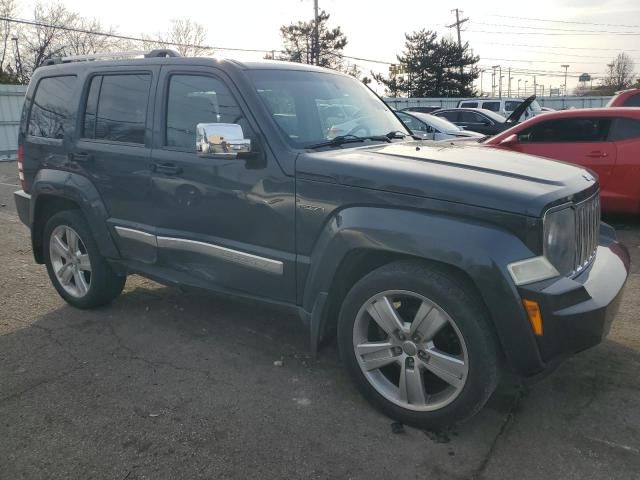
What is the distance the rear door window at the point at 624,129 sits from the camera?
23.0 ft

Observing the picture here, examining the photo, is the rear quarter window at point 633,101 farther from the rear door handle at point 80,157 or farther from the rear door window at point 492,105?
the rear door window at point 492,105

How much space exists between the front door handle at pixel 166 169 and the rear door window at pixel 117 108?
0.90ft

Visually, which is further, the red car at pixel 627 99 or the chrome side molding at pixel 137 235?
the red car at pixel 627 99

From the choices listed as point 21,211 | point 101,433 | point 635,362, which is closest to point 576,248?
point 635,362

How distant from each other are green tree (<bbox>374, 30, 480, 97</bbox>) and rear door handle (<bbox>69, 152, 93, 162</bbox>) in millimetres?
48329

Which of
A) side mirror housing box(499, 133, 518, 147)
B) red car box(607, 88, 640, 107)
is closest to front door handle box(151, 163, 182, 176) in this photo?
side mirror housing box(499, 133, 518, 147)

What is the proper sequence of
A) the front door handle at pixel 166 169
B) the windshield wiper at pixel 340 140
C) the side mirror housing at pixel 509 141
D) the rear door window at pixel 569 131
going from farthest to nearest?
1. the side mirror housing at pixel 509 141
2. the rear door window at pixel 569 131
3. the front door handle at pixel 166 169
4. the windshield wiper at pixel 340 140

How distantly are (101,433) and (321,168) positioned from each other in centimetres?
184

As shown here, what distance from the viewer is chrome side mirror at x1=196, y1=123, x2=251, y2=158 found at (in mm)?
3072

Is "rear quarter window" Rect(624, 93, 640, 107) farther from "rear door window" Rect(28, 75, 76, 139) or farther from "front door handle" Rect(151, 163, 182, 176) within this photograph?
"rear door window" Rect(28, 75, 76, 139)

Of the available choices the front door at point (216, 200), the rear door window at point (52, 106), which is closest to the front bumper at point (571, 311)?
the front door at point (216, 200)

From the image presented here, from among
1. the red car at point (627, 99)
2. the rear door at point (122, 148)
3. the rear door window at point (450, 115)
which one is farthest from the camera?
the rear door window at point (450, 115)

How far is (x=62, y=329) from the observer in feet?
14.3

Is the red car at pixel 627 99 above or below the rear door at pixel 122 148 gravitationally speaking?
above
